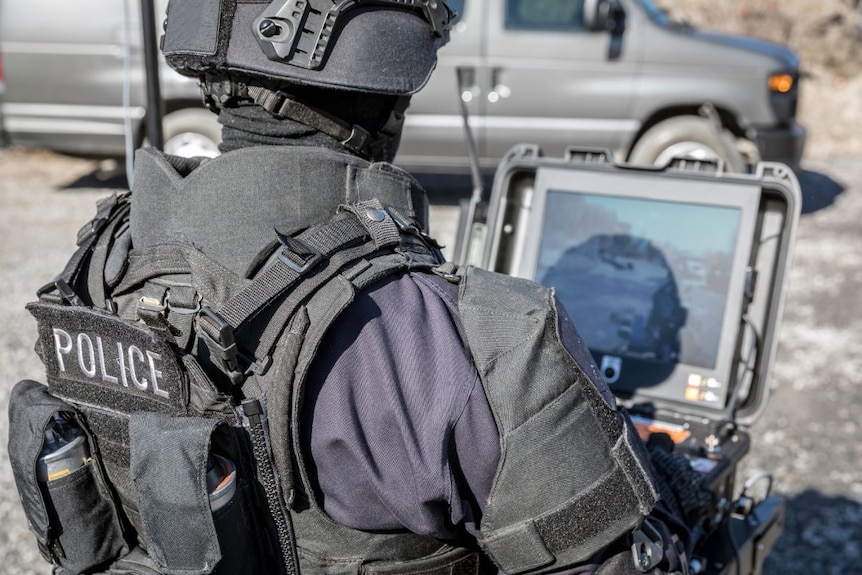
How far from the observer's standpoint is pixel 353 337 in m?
1.29

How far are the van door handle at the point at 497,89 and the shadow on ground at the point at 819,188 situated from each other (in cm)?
262

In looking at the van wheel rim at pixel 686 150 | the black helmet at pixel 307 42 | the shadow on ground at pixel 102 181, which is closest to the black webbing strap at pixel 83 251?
the black helmet at pixel 307 42

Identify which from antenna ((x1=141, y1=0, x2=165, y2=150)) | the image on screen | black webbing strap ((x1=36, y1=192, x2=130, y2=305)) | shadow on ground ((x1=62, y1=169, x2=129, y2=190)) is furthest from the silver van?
black webbing strap ((x1=36, y1=192, x2=130, y2=305))

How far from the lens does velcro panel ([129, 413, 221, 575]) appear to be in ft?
4.26

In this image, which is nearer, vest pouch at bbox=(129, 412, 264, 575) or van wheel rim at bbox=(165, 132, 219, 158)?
vest pouch at bbox=(129, 412, 264, 575)

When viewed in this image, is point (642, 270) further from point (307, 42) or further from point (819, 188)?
point (819, 188)

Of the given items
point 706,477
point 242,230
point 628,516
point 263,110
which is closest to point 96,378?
point 242,230

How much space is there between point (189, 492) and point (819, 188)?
7.98 m

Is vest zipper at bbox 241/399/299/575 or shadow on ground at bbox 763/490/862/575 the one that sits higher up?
vest zipper at bbox 241/399/299/575

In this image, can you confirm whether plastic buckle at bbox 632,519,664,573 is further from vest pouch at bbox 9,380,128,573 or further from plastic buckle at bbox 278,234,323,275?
vest pouch at bbox 9,380,128,573

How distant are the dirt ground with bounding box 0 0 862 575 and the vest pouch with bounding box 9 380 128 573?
1909 mm

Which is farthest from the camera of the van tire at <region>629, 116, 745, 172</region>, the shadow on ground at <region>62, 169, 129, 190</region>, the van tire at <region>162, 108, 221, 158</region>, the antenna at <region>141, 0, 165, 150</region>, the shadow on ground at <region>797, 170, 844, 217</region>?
the shadow on ground at <region>62, 169, 129, 190</region>

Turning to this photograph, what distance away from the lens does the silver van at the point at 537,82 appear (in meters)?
6.80

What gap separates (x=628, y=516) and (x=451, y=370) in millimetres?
362
